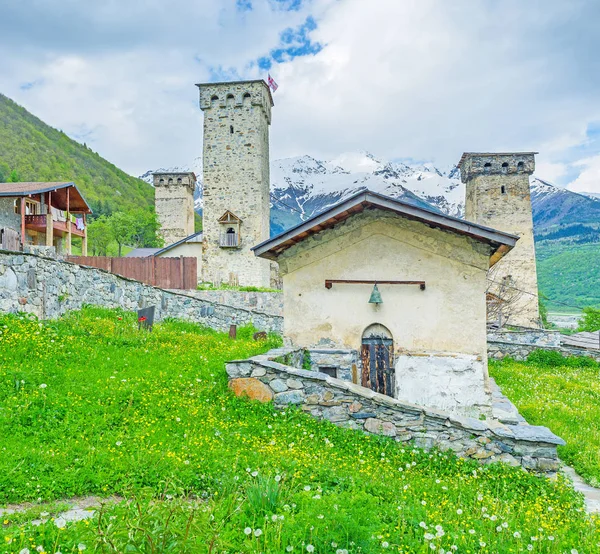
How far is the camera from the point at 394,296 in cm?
880

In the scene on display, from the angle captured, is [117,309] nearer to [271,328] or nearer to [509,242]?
[271,328]

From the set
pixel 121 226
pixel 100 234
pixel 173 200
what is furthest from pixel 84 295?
pixel 100 234

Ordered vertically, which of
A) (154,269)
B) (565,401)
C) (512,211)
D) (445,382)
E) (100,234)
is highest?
(100,234)

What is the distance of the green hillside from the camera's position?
94812 mm

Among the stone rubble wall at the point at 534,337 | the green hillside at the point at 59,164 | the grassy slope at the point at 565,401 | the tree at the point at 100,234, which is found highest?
the green hillside at the point at 59,164

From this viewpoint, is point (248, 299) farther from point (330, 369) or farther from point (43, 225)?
point (330, 369)

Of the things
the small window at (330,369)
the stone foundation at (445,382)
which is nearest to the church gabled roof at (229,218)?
the small window at (330,369)

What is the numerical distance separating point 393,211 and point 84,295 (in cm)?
941

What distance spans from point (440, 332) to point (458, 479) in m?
3.41

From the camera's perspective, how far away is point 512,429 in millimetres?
6402

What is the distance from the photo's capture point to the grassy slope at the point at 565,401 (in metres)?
7.40

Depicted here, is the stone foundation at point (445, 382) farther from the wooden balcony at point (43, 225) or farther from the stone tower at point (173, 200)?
the stone tower at point (173, 200)

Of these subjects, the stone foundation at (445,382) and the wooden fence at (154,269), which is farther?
the wooden fence at (154,269)

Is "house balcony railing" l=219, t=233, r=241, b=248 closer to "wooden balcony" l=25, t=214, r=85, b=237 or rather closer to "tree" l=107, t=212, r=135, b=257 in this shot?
"wooden balcony" l=25, t=214, r=85, b=237
